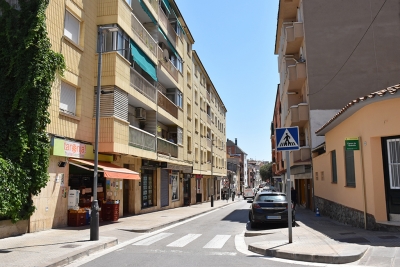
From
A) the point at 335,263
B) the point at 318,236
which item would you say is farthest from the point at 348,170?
the point at 335,263

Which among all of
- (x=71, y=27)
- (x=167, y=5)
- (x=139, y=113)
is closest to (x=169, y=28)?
(x=167, y=5)

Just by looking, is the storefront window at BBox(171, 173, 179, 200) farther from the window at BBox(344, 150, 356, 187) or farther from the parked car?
the window at BBox(344, 150, 356, 187)

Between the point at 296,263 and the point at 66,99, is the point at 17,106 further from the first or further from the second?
the point at 296,263

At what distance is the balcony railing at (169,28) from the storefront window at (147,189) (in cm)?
1077

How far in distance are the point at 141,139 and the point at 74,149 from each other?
5.78 m

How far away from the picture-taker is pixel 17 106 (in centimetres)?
1254

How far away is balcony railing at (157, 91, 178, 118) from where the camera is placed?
80.8ft

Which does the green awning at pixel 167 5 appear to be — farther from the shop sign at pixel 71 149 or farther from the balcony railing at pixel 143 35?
the shop sign at pixel 71 149

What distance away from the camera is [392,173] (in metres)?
11.2

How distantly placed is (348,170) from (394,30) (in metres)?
13.5

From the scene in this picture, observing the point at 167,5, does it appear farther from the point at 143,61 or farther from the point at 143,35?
the point at 143,61

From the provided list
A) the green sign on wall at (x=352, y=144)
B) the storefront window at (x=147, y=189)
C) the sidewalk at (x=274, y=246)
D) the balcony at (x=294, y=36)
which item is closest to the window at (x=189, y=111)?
the balcony at (x=294, y=36)

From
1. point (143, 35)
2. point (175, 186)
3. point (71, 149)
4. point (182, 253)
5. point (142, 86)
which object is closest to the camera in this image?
point (182, 253)

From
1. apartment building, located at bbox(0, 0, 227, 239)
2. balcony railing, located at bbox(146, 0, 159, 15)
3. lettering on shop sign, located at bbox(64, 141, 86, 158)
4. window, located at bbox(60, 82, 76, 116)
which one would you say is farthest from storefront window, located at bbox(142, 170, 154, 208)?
balcony railing, located at bbox(146, 0, 159, 15)
